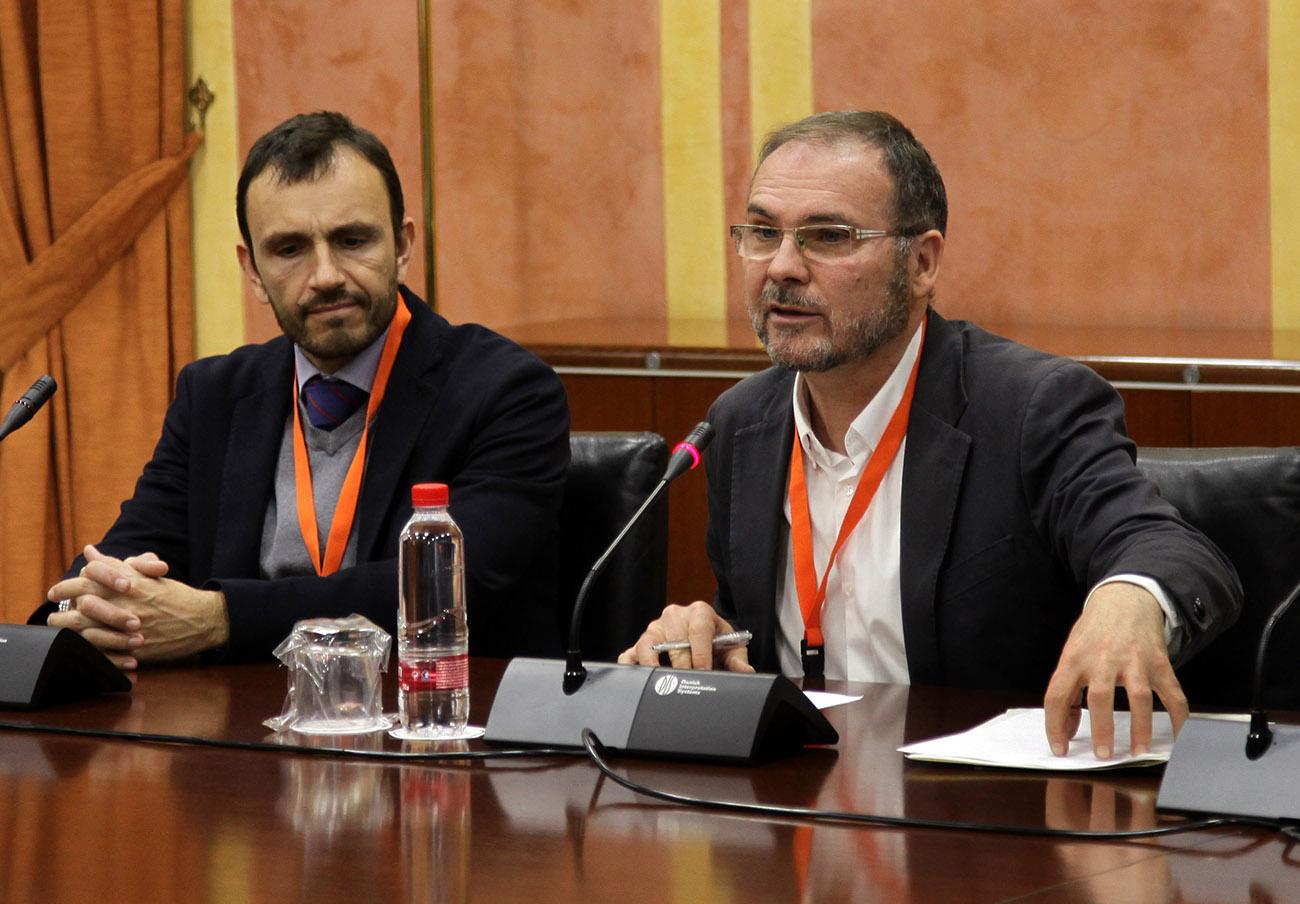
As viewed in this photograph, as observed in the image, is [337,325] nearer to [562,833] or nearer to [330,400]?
[330,400]

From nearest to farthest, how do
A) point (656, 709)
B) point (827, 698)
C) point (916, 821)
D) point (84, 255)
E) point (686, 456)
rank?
1. point (916, 821)
2. point (656, 709)
3. point (686, 456)
4. point (827, 698)
5. point (84, 255)

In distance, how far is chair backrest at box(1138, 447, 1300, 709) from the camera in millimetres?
2367

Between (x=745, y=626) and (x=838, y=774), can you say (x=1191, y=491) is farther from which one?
(x=838, y=774)

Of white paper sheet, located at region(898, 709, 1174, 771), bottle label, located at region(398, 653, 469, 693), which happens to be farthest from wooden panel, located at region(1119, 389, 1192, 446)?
bottle label, located at region(398, 653, 469, 693)

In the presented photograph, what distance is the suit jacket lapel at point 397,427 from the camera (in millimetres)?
2895

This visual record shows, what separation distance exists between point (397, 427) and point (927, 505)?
93cm

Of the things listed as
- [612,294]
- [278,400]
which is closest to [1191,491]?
[278,400]

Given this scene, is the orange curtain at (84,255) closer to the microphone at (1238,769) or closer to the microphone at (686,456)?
the microphone at (686,456)

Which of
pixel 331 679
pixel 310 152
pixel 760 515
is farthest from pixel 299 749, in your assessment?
pixel 310 152

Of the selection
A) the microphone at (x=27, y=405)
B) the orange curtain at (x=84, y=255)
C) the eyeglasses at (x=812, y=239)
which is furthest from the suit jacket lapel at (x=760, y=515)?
the orange curtain at (x=84, y=255)

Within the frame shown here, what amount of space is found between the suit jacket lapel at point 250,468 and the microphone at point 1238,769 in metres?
1.75

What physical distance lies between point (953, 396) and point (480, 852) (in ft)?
4.17

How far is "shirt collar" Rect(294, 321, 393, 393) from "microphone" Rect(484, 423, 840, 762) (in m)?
1.14

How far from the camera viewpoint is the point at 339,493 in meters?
2.95
